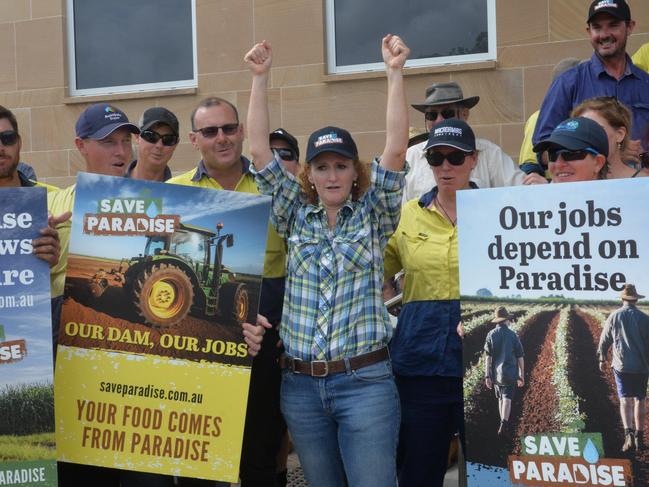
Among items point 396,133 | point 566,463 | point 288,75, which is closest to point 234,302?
point 396,133

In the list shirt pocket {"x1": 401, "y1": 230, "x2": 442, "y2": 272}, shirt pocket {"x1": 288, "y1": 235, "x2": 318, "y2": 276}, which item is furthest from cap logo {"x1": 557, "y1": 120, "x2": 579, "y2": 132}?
shirt pocket {"x1": 288, "y1": 235, "x2": 318, "y2": 276}

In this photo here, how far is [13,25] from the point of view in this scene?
8.86 meters

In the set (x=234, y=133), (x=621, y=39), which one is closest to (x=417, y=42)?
(x=621, y=39)

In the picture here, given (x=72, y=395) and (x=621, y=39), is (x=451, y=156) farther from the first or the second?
(x=72, y=395)

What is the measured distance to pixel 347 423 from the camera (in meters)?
3.87

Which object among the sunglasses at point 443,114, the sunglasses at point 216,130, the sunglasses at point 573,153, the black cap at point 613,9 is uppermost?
the black cap at point 613,9

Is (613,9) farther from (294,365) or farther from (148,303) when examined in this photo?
(148,303)

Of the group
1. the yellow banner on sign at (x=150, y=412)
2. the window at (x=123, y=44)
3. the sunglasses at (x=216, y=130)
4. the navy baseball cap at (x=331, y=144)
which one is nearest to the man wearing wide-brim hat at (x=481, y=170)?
the sunglasses at (x=216, y=130)

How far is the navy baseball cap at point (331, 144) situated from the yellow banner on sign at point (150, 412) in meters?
0.96

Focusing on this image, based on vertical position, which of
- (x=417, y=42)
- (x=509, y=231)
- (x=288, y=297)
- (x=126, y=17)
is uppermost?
(x=126, y=17)

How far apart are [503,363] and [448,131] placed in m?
1.09

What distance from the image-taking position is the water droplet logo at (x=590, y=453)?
11.7 ft

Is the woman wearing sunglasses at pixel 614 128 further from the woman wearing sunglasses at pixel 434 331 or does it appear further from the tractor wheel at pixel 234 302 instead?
the tractor wheel at pixel 234 302

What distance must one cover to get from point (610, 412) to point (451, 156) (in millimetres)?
1306
